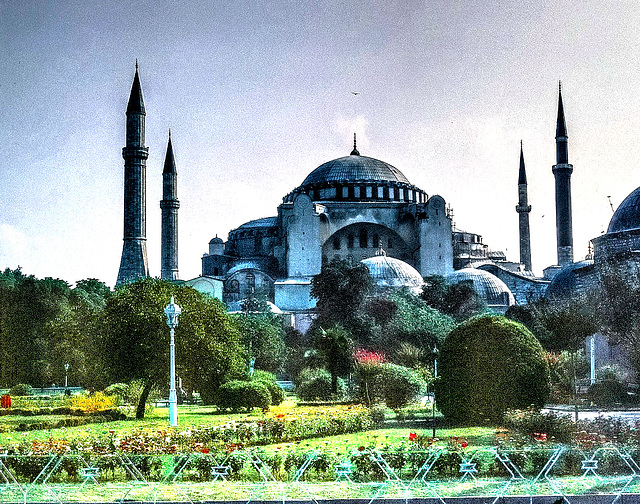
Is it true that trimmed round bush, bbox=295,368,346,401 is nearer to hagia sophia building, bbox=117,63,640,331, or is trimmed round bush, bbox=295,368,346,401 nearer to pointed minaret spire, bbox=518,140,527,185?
hagia sophia building, bbox=117,63,640,331

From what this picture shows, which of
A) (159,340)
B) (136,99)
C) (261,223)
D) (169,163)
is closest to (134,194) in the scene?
(136,99)

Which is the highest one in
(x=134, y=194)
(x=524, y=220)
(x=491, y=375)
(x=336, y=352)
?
(x=524, y=220)

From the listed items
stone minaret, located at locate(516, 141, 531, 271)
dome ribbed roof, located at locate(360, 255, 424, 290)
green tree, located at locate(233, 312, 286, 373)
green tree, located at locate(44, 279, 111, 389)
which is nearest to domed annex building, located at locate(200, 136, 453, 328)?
dome ribbed roof, located at locate(360, 255, 424, 290)

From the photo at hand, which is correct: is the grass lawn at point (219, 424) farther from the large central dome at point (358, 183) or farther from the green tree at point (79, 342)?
the large central dome at point (358, 183)

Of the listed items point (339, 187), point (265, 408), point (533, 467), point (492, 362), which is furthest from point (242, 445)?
point (339, 187)

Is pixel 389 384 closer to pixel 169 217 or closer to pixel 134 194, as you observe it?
pixel 134 194

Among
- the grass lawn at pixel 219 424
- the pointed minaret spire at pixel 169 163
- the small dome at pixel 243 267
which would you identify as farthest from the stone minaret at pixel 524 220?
the grass lawn at pixel 219 424
